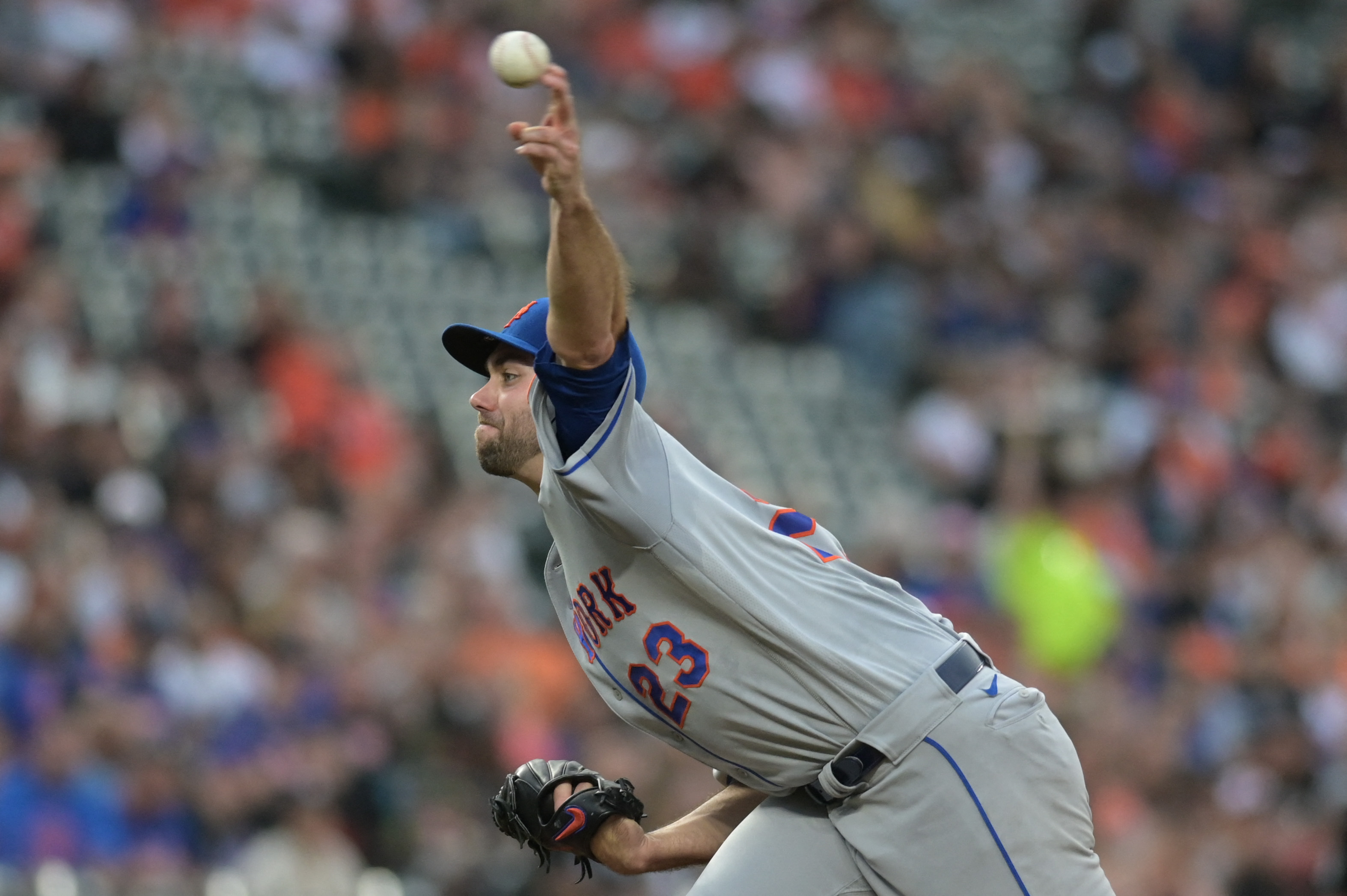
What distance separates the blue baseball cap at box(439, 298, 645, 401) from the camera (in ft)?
13.2

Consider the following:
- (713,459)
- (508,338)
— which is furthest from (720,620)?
(713,459)

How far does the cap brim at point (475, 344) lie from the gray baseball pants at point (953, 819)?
110 centimetres

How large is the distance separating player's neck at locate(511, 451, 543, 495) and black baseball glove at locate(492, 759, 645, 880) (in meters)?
0.62

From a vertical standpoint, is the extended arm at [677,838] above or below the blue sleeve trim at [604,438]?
below

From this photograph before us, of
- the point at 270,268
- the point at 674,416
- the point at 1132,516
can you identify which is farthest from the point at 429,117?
the point at 1132,516

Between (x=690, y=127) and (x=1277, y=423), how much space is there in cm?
404

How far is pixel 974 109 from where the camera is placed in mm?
12797

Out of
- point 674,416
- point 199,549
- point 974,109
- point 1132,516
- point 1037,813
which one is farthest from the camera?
point 974,109

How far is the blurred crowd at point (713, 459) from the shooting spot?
7.66 metres

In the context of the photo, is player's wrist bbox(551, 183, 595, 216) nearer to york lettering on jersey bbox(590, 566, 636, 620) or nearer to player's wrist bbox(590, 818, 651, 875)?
york lettering on jersey bbox(590, 566, 636, 620)

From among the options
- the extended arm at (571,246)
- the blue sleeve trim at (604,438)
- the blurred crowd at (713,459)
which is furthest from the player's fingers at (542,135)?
the blurred crowd at (713,459)

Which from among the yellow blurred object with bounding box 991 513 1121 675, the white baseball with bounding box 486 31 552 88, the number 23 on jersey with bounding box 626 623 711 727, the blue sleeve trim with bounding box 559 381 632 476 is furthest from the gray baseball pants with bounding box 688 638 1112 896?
A: the yellow blurred object with bounding box 991 513 1121 675

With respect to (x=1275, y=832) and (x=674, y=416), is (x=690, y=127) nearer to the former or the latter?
(x=674, y=416)

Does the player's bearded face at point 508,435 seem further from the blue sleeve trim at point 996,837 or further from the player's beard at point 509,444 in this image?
the blue sleeve trim at point 996,837
